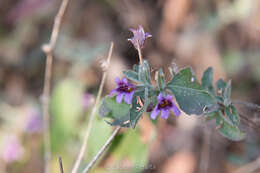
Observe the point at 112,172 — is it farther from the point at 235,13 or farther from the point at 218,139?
the point at 235,13

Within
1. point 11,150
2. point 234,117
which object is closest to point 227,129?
point 234,117

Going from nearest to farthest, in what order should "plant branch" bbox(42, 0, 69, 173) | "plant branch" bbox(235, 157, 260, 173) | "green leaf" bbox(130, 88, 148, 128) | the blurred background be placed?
"green leaf" bbox(130, 88, 148, 128) < "plant branch" bbox(42, 0, 69, 173) < "plant branch" bbox(235, 157, 260, 173) < the blurred background

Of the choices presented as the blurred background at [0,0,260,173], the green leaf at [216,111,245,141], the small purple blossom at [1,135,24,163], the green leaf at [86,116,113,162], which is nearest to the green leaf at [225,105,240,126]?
the green leaf at [216,111,245,141]

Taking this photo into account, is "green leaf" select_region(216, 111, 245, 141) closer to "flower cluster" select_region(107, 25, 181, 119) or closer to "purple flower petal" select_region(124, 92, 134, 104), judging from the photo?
"flower cluster" select_region(107, 25, 181, 119)

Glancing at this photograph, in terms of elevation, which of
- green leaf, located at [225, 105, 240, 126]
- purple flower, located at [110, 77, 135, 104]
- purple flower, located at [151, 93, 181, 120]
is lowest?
green leaf, located at [225, 105, 240, 126]

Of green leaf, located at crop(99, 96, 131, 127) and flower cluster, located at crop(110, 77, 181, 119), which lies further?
green leaf, located at crop(99, 96, 131, 127)

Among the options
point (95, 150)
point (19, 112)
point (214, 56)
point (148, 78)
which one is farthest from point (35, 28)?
point (148, 78)
